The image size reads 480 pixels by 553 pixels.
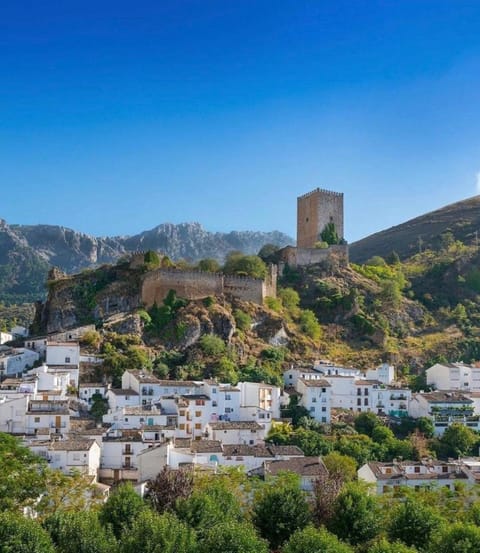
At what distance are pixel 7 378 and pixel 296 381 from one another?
69.0 feet

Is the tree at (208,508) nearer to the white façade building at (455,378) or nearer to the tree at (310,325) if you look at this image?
the white façade building at (455,378)

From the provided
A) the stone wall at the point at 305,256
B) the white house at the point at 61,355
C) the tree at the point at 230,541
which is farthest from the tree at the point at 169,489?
A: the stone wall at the point at 305,256

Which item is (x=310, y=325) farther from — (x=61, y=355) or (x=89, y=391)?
(x=89, y=391)

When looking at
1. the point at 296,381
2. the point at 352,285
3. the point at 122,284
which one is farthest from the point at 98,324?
the point at 352,285

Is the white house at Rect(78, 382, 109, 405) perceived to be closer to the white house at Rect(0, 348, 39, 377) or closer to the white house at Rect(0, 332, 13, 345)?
the white house at Rect(0, 348, 39, 377)

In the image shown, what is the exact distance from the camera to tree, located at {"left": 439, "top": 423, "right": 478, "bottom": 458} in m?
51.5

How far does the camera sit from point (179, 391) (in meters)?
54.1

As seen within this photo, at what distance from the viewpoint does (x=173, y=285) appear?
65562 millimetres

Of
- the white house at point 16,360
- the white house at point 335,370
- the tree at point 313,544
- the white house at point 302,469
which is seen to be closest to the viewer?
the tree at point 313,544

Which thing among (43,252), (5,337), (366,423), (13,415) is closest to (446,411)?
(366,423)

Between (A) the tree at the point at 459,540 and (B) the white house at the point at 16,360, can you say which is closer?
(A) the tree at the point at 459,540

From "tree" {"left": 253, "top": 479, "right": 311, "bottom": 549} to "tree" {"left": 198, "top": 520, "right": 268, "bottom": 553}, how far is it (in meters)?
3.91

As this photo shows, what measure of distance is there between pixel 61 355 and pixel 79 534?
2682 centimetres

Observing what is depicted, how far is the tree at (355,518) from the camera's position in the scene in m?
34.9
